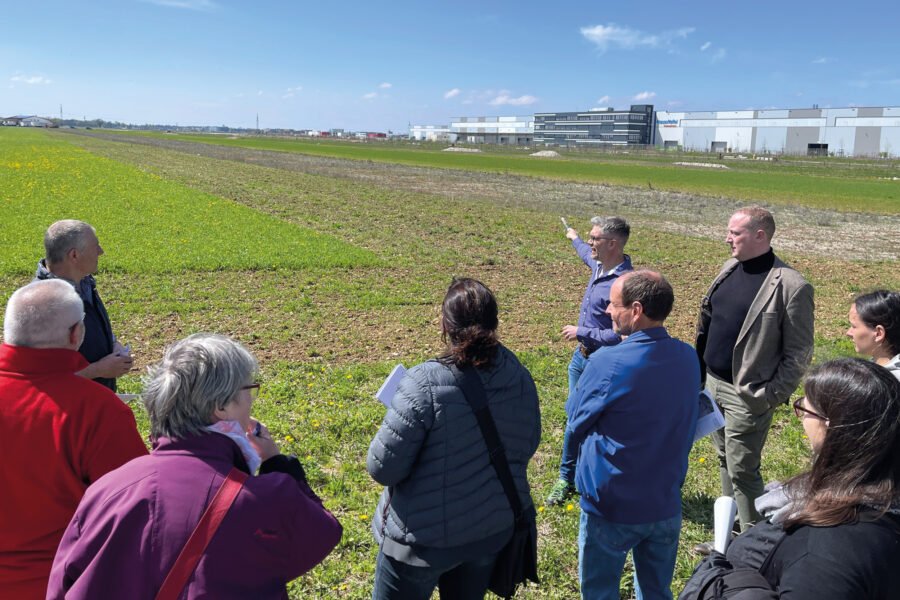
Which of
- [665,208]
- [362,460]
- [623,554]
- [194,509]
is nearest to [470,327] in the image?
[194,509]

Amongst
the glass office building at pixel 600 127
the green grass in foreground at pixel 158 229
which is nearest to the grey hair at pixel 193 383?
the green grass in foreground at pixel 158 229

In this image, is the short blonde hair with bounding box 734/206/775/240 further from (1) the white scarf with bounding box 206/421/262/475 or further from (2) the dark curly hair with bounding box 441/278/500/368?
(1) the white scarf with bounding box 206/421/262/475

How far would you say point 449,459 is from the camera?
2.85 meters

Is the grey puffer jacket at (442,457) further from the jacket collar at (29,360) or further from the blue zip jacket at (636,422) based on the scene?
the jacket collar at (29,360)

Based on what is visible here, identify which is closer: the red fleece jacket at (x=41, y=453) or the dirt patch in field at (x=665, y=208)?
the red fleece jacket at (x=41, y=453)

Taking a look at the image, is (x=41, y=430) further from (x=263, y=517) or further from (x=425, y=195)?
(x=425, y=195)

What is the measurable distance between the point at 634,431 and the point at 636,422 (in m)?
0.05

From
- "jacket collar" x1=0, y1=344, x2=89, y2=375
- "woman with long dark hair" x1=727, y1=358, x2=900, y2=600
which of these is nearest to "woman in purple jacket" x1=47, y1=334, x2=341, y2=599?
"jacket collar" x1=0, y1=344, x2=89, y2=375

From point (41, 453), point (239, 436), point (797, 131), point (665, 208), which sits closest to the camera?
point (239, 436)

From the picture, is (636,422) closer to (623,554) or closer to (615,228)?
(623,554)

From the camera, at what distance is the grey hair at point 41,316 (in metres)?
2.64

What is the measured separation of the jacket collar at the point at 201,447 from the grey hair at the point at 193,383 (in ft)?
0.07

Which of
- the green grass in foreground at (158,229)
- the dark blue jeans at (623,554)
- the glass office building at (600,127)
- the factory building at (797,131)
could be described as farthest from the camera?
the glass office building at (600,127)

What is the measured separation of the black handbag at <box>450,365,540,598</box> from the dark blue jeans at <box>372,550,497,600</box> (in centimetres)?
7
